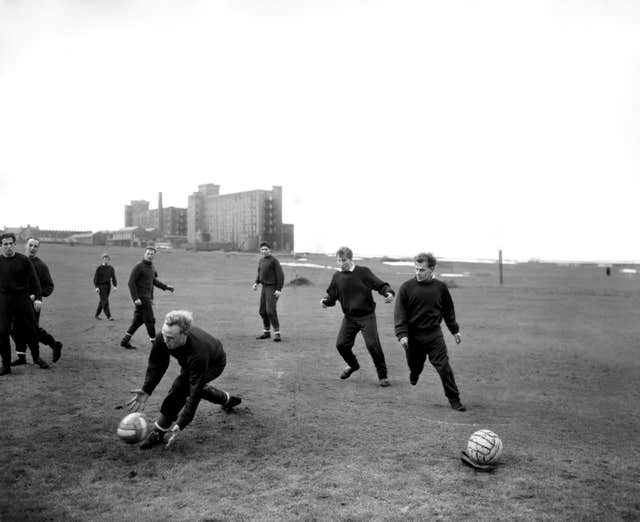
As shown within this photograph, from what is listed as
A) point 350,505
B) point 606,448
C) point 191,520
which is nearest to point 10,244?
point 191,520

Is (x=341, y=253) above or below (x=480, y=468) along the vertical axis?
above

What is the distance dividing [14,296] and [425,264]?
6750 millimetres

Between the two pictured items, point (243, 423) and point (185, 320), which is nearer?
point (185, 320)

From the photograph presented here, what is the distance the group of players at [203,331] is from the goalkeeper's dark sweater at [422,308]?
0.6 inches

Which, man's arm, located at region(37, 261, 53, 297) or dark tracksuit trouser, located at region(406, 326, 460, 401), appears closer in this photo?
dark tracksuit trouser, located at region(406, 326, 460, 401)

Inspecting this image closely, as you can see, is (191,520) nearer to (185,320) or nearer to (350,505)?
(350,505)

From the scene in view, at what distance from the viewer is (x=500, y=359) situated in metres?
12.0

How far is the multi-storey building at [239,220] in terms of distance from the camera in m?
97.2

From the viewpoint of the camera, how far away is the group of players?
5.88m

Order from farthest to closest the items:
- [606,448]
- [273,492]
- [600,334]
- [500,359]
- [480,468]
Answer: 1. [600,334]
2. [500,359]
3. [606,448]
4. [480,468]
5. [273,492]

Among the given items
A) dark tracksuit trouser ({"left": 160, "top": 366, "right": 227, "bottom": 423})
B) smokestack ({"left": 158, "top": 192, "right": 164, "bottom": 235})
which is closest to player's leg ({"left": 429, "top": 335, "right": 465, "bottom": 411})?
dark tracksuit trouser ({"left": 160, "top": 366, "right": 227, "bottom": 423})

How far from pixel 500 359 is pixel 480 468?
698 cm

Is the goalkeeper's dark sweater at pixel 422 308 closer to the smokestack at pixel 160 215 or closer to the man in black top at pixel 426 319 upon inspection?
the man in black top at pixel 426 319

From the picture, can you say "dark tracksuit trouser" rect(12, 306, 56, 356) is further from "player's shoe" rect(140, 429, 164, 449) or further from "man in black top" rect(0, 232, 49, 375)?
"player's shoe" rect(140, 429, 164, 449)
